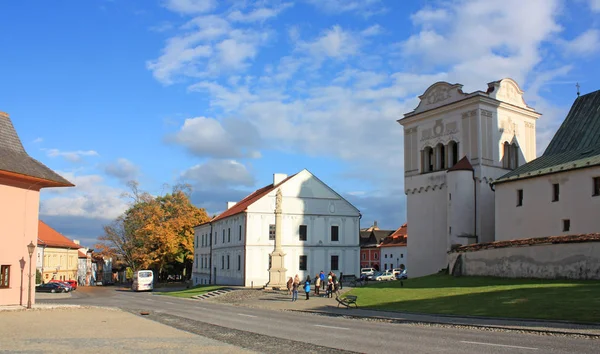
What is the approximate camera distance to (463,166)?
43219 millimetres

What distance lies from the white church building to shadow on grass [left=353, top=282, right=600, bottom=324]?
28557mm

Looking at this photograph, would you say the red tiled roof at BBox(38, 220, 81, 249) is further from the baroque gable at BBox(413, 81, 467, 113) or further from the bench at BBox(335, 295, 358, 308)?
the bench at BBox(335, 295, 358, 308)

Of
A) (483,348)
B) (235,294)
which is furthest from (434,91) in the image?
(483,348)

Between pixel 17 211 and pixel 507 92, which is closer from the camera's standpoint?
pixel 17 211

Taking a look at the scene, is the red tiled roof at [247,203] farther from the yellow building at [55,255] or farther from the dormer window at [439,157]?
the yellow building at [55,255]

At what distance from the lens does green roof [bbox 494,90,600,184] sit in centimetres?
3500

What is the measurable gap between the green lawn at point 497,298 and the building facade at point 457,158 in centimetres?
964

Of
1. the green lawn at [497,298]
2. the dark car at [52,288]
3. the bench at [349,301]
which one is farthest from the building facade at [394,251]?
the bench at [349,301]

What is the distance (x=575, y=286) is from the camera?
24188 millimetres

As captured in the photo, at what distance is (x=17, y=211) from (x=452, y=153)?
31.6 m

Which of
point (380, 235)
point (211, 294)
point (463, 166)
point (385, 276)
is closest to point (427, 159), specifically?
point (463, 166)

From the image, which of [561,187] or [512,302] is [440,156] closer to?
[561,187]

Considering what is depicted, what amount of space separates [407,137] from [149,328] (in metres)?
36.1

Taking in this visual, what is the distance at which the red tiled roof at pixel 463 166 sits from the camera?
4306 cm
